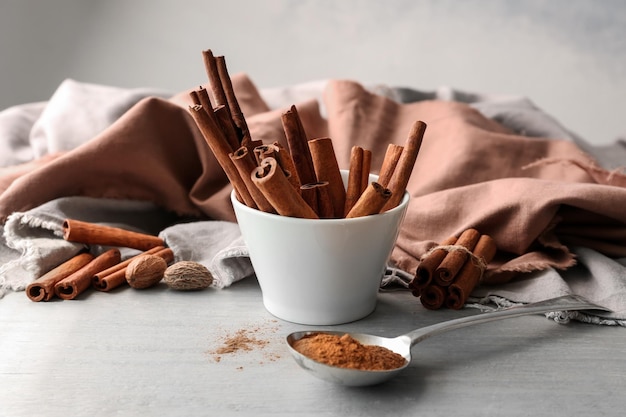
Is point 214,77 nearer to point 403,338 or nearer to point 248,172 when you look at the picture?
point 248,172

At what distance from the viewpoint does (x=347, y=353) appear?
885mm

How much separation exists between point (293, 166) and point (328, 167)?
0.04 metres

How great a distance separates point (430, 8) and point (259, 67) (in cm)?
74

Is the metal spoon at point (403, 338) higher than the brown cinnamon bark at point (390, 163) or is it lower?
lower

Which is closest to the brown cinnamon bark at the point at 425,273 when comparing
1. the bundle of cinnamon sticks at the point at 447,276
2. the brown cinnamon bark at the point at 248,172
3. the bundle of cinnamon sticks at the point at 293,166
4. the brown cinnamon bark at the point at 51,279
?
the bundle of cinnamon sticks at the point at 447,276

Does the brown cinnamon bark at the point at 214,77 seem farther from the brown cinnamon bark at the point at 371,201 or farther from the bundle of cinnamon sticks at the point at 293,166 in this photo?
the brown cinnamon bark at the point at 371,201

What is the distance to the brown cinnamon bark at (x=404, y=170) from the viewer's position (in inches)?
41.2

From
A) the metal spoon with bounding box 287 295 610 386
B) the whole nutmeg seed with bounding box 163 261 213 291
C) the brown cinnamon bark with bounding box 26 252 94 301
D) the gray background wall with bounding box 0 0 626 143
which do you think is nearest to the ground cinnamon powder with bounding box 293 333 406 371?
the metal spoon with bounding box 287 295 610 386

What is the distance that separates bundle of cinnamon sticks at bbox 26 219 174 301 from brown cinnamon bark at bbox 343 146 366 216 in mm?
318

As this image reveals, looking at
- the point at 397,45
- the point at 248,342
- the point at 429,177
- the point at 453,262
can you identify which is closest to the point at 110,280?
the point at 248,342

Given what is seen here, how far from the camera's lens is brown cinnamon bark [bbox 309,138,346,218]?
104 cm

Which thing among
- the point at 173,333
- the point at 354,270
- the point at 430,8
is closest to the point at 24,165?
the point at 173,333

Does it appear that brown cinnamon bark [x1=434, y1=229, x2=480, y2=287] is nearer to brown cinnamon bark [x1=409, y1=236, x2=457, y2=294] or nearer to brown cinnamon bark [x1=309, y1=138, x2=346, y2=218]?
brown cinnamon bark [x1=409, y1=236, x2=457, y2=294]

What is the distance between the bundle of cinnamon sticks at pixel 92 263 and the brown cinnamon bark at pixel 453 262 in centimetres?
40
